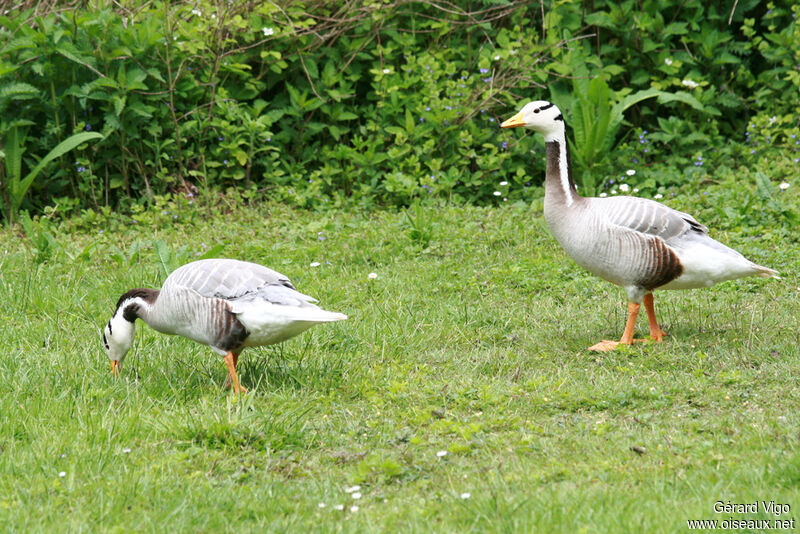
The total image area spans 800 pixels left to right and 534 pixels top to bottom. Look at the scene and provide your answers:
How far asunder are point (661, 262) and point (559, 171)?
3.19ft

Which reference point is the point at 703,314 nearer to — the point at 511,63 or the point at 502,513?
the point at 502,513

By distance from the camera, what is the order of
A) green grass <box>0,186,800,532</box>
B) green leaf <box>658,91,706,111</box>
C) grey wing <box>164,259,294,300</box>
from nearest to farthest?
green grass <box>0,186,800,532</box>, grey wing <box>164,259,294,300</box>, green leaf <box>658,91,706,111</box>

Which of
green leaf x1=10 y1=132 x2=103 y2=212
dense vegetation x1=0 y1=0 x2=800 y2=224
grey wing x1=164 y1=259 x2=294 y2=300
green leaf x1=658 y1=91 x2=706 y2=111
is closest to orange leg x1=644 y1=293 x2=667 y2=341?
grey wing x1=164 y1=259 x2=294 y2=300

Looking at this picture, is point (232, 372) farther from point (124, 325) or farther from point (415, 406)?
point (415, 406)

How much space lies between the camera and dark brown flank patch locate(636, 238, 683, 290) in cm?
589

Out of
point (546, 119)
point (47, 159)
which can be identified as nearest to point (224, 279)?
point (546, 119)

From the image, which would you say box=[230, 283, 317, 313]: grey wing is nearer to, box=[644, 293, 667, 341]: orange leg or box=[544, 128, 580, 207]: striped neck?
box=[544, 128, 580, 207]: striped neck

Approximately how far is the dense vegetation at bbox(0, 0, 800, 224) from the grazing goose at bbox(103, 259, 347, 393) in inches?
167

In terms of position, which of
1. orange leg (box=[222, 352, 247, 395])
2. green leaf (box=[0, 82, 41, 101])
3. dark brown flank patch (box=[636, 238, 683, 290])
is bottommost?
orange leg (box=[222, 352, 247, 395])

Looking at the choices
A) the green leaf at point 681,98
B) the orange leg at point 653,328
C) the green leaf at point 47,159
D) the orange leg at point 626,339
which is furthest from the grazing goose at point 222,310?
the green leaf at point 681,98

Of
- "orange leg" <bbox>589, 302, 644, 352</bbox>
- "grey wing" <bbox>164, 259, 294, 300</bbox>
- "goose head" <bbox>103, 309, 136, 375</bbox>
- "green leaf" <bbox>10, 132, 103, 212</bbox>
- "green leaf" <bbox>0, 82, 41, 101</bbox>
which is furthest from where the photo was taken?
"green leaf" <bbox>10, 132, 103, 212</bbox>

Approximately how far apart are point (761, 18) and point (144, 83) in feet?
24.3

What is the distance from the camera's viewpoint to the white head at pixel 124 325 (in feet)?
18.1

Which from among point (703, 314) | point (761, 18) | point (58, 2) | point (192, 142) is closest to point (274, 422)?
point (703, 314)
